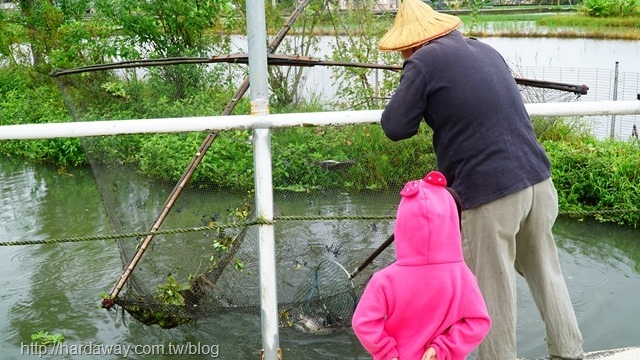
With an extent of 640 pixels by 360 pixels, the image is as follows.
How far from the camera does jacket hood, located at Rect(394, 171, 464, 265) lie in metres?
2.18

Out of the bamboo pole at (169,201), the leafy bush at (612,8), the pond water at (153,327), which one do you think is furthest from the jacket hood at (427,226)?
the leafy bush at (612,8)

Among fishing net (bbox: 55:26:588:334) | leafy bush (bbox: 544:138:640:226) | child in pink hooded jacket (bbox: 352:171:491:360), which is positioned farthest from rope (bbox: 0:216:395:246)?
leafy bush (bbox: 544:138:640:226)

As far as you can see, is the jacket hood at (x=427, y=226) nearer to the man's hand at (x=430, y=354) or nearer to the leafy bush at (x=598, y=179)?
the man's hand at (x=430, y=354)

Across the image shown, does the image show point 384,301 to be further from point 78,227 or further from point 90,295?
point 78,227

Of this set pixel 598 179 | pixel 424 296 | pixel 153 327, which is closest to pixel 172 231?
pixel 424 296

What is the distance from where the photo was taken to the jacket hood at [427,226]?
7.16 ft

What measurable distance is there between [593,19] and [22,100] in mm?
18068

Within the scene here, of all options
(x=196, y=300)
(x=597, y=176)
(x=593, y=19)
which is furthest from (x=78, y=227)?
(x=593, y=19)

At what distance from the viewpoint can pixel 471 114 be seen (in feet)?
8.47

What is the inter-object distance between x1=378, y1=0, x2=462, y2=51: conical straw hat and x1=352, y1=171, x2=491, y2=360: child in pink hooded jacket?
2.21 feet

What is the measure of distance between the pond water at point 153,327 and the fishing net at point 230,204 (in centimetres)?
40

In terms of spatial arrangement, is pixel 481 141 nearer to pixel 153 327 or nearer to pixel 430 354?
pixel 430 354

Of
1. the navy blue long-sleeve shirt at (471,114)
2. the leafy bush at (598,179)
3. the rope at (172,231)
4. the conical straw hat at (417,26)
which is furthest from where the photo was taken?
the leafy bush at (598,179)

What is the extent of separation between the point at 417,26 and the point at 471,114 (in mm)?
414
